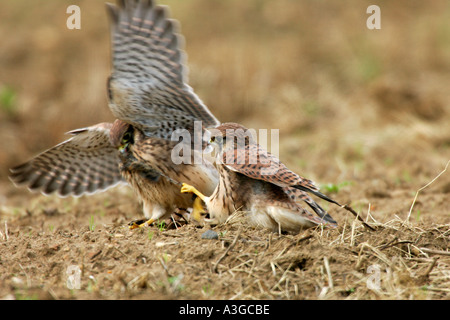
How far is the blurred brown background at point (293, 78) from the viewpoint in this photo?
26.2ft

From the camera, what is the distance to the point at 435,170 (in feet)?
22.6

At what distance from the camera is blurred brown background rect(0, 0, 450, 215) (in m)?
8.00


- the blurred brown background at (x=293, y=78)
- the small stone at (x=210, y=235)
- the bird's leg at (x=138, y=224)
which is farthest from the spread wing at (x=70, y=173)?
the small stone at (x=210, y=235)

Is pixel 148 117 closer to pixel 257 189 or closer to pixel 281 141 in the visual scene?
pixel 257 189

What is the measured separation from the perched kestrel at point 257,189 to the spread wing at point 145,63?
675 millimetres

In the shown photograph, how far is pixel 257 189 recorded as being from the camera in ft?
14.1

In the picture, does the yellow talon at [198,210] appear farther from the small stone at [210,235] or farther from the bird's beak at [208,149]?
the small stone at [210,235]

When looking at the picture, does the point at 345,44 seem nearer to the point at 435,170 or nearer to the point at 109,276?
the point at 435,170

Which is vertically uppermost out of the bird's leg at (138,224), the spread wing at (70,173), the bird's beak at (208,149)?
the bird's beak at (208,149)

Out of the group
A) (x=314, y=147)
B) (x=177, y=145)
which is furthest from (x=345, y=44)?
(x=177, y=145)

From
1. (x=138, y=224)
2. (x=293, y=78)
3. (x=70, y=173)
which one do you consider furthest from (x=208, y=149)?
(x=293, y=78)

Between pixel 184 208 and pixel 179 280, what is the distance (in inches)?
72.5

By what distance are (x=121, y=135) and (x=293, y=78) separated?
6794 millimetres

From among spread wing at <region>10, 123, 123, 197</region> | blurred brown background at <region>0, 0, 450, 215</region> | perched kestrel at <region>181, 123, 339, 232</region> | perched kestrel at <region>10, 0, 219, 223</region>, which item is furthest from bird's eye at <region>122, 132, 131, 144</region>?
blurred brown background at <region>0, 0, 450, 215</region>
